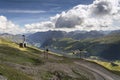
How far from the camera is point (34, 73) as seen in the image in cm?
10169

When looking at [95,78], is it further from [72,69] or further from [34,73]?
[34,73]

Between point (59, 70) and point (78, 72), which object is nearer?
point (59, 70)

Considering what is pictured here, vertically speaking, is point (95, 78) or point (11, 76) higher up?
point (11, 76)

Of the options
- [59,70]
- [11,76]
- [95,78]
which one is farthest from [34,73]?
[95,78]

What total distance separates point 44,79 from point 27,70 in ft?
28.2

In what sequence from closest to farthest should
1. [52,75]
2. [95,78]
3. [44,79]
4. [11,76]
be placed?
[11,76], [44,79], [52,75], [95,78]

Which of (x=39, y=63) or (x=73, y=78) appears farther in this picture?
(x=39, y=63)

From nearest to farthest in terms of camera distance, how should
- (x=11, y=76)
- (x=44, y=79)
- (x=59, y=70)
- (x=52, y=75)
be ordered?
(x=11, y=76) → (x=44, y=79) → (x=52, y=75) → (x=59, y=70)

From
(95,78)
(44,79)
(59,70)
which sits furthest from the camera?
(95,78)

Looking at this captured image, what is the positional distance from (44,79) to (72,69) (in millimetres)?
38406

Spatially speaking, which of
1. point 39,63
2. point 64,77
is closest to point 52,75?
point 64,77

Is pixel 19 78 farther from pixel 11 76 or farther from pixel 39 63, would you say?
pixel 39 63

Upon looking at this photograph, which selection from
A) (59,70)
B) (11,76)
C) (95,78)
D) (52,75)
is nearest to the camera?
(11,76)

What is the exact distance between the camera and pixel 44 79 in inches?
Answer: 3903
